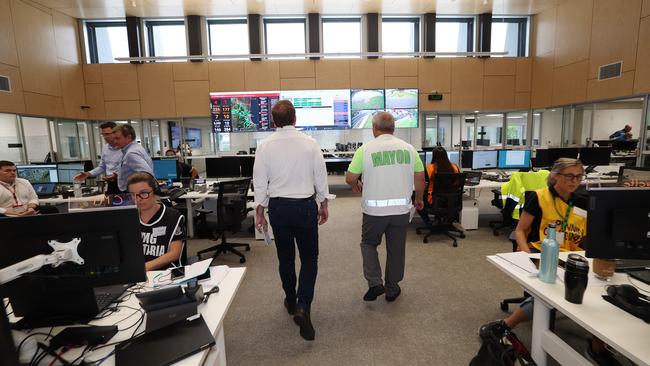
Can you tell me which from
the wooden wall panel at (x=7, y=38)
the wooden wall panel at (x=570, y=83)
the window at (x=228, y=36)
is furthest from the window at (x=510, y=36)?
the wooden wall panel at (x=7, y=38)

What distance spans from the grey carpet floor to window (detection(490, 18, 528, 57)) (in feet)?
21.0

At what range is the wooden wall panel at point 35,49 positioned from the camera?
229 inches

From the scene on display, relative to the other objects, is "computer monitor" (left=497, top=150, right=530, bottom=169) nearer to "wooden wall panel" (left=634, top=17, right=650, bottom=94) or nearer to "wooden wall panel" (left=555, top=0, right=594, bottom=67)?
"wooden wall panel" (left=634, top=17, right=650, bottom=94)

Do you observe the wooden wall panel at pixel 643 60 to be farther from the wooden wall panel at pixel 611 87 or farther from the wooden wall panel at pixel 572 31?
the wooden wall panel at pixel 572 31

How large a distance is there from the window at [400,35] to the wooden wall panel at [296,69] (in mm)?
1912

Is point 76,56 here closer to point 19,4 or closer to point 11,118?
point 19,4

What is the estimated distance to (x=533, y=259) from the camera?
1.67 m

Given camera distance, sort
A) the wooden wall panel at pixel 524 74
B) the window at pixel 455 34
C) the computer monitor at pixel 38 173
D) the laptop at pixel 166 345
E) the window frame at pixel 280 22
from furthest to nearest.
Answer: the window at pixel 455 34 < the wooden wall panel at pixel 524 74 < the window frame at pixel 280 22 < the computer monitor at pixel 38 173 < the laptop at pixel 166 345

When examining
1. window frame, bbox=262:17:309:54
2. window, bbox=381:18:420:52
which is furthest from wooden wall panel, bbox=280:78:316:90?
window, bbox=381:18:420:52

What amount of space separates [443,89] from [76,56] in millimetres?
8843

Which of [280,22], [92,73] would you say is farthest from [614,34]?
[92,73]

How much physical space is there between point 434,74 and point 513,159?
341 centimetres

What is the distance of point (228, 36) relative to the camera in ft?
25.2

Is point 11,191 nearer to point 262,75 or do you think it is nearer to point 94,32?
point 262,75
